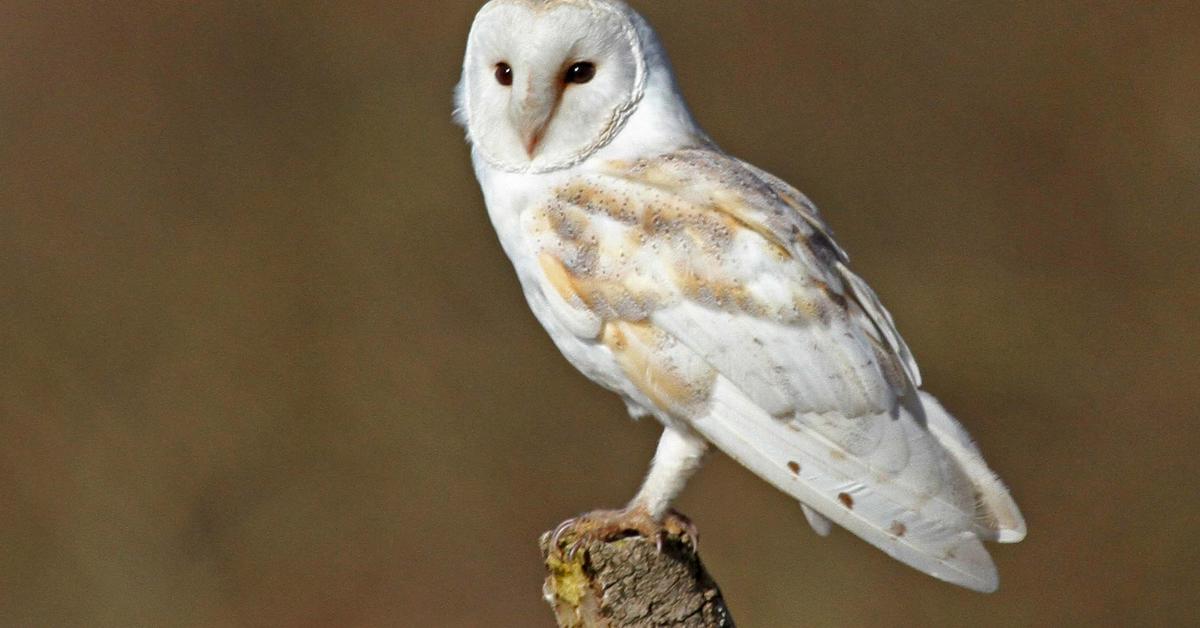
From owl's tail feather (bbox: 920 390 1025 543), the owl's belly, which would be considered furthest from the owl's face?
owl's tail feather (bbox: 920 390 1025 543)

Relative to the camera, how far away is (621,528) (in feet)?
8.21

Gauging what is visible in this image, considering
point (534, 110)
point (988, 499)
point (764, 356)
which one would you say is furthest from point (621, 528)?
point (534, 110)

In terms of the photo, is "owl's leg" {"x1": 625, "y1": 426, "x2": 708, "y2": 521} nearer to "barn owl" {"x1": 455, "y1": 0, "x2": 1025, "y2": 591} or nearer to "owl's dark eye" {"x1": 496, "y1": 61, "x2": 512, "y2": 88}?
"barn owl" {"x1": 455, "y1": 0, "x2": 1025, "y2": 591}

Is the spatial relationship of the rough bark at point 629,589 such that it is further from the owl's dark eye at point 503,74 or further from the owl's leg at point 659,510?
the owl's dark eye at point 503,74

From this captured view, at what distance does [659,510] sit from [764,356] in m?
0.35

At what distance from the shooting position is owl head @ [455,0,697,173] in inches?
96.3

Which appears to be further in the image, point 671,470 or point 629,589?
point 671,470

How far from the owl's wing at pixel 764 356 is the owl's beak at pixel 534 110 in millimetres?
114

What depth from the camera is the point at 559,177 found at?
100 inches

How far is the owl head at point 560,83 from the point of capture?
2.45 m

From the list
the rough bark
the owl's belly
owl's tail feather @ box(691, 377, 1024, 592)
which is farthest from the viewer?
the owl's belly

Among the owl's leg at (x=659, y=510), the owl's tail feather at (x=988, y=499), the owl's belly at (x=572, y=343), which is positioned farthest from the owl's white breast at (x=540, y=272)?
the owl's tail feather at (x=988, y=499)

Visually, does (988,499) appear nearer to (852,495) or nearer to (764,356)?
(852,495)

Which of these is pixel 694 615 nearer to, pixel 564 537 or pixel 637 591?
pixel 637 591
